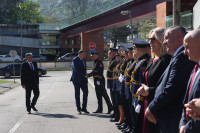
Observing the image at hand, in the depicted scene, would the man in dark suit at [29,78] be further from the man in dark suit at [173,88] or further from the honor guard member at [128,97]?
the man in dark suit at [173,88]

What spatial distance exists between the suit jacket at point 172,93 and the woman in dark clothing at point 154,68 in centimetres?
36

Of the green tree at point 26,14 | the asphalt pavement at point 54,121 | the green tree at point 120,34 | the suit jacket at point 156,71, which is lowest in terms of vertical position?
the asphalt pavement at point 54,121

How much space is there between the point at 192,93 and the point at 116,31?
78120 millimetres

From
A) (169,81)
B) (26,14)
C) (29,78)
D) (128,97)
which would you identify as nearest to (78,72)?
(29,78)

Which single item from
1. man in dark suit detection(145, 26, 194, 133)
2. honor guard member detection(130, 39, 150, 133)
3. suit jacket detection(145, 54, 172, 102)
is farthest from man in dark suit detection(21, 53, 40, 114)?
man in dark suit detection(145, 26, 194, 133)

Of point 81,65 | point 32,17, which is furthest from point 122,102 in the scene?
point 32,17

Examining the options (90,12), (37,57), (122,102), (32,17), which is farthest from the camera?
(32,17)

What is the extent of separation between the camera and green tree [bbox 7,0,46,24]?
88.4 metres

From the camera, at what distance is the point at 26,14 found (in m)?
92.3

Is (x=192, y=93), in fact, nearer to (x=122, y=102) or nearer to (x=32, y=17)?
(x=122, y=102)

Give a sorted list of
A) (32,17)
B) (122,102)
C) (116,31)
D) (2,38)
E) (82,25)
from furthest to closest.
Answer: (32,17), (116,31), (2,38), (82,25), (122,102)

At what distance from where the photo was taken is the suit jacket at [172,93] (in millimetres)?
3232

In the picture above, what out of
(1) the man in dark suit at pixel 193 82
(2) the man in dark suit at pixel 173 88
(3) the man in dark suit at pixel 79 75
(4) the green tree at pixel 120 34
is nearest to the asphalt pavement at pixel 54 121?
(3) the man in dark suit at pixel 79 75

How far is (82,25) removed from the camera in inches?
1758
